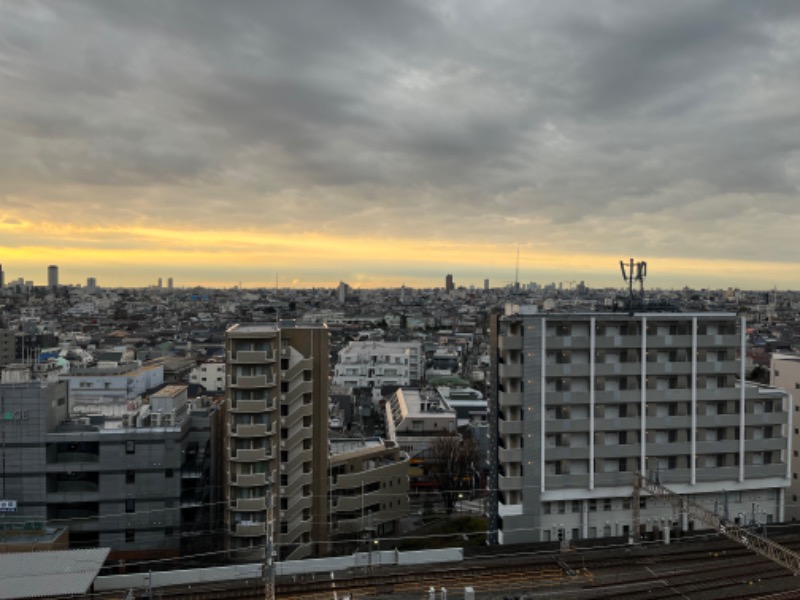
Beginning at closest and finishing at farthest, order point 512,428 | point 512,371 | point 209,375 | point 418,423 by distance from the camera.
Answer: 1. point 512,428
2. point 512,371
3. point 418,423
4. point 209,375

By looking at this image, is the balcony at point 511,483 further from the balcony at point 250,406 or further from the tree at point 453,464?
the tree at point 453,464

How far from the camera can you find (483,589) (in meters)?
18.1

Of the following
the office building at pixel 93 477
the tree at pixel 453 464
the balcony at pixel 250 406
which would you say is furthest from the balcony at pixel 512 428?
the office building at pixel 93 477

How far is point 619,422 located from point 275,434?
39.2 ft

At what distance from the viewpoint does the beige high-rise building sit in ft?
70.0

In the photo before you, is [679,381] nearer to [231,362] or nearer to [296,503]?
[296,503]

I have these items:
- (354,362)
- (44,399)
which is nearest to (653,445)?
(44,399)

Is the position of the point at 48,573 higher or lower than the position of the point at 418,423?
higher

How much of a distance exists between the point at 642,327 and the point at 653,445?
13.8 ft

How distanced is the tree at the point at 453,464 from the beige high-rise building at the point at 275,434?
1041 centimetres

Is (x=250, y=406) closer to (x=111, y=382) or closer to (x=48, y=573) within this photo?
(x=48, y=573)

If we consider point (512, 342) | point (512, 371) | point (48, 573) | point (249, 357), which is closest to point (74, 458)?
point (48, 573)

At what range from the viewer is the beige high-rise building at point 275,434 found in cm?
2134

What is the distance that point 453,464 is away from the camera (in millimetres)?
32750
